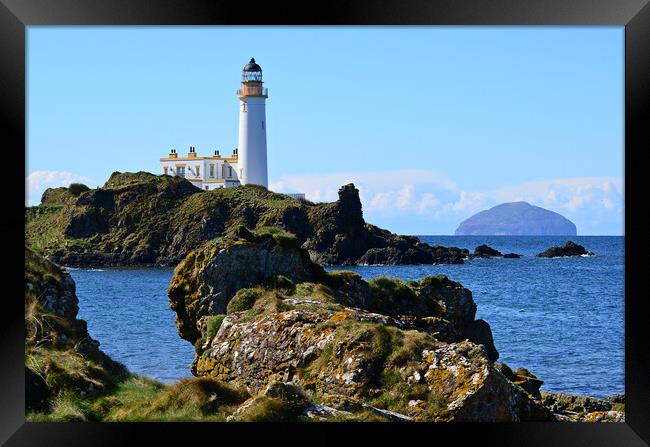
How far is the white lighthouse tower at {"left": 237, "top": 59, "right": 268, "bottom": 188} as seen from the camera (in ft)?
219

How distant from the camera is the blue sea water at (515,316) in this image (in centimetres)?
2594

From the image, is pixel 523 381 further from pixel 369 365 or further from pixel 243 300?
pixel 369 365

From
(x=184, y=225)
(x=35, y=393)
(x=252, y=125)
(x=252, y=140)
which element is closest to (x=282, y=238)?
(x=35, y=393)

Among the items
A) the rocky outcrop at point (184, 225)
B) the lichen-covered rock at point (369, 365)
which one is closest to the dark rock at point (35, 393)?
the lichen-covered rock at point (369, 365)

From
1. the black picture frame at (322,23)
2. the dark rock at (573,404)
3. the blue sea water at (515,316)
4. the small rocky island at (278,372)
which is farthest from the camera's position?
the blue sea water at (515,316)

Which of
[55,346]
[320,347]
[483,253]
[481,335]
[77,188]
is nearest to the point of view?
[55,346]

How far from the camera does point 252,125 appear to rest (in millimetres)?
66875

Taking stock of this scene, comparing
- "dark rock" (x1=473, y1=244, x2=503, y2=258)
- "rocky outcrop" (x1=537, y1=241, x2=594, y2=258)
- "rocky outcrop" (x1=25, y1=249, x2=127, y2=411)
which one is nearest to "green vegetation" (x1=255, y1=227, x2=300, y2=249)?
"rocky outcrop" (x1=25, y1=249, x2=127, y2=411)

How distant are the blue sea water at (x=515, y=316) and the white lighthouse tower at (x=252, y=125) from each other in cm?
968

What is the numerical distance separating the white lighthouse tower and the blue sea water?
9.68 metres

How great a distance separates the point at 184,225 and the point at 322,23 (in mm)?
65385

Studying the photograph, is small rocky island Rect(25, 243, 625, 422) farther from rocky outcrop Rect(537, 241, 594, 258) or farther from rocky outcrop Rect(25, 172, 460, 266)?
rocky outcrop Rect(537, 241, 594, 258)

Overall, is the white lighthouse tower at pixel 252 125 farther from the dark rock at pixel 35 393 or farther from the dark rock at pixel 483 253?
the dark rock at pixel 35 393

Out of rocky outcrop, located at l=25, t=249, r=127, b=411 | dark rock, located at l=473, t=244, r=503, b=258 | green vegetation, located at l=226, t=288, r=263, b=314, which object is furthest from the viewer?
dark rock, located at l=473, t=244, r=503, b=258
